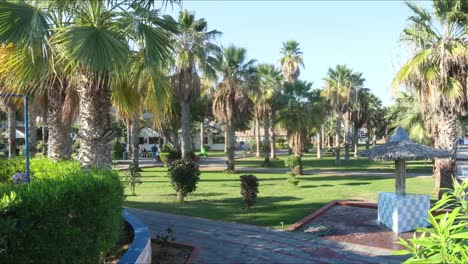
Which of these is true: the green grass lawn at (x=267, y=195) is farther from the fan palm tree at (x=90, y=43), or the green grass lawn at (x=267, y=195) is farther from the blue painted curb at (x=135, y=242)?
the fan palm tree at (x=90, y=43)

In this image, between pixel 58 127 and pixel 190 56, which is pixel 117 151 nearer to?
pixel 190 56

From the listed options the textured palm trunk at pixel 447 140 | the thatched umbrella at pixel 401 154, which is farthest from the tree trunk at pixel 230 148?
the thatched umbrella at pixel 401 154

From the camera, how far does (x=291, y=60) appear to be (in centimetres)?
5203

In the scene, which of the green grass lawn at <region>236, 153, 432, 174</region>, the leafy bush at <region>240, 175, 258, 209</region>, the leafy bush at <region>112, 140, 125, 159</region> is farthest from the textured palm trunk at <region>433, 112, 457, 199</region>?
the leafy bush at <region>112, 140, 125, 159</region>

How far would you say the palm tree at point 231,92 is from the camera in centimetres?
2689

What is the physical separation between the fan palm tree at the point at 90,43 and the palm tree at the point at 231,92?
18.2 metres

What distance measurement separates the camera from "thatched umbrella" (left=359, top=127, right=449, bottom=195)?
1124 cm

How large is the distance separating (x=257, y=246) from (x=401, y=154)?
4810 millimetres

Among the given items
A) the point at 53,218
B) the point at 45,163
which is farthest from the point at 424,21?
the point at 53,218

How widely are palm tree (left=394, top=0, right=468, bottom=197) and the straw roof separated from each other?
3.28 m

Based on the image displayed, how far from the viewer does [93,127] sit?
827 cm

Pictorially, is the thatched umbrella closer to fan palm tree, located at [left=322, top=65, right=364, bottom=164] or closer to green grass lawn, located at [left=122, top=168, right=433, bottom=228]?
green grass lawn, located at [left=122, top=168, right=433, bottom=228]

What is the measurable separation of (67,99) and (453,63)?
12.5 m

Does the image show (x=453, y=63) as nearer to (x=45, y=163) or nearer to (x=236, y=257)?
(x=236, y=257)
